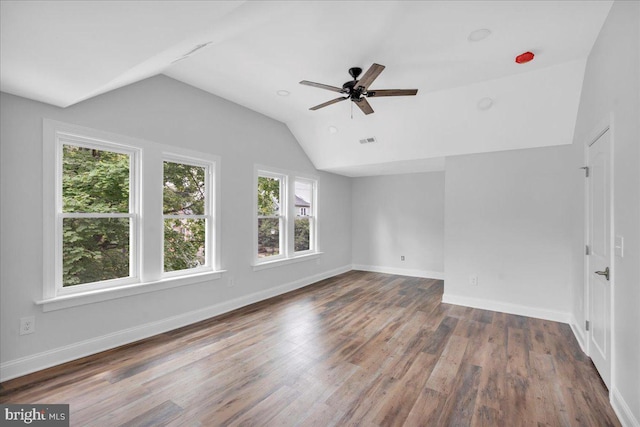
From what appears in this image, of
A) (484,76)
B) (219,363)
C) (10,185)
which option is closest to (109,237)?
(10,185)

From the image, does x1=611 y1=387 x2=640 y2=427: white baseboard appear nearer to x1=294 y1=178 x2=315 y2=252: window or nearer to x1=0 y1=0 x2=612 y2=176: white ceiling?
x1=0 y1=0 x2=612 y2=176: white ceiling

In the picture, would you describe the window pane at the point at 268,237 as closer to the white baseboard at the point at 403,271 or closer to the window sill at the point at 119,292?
the window sill at the point at 119,292

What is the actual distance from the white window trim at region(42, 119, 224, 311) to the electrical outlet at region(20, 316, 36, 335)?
0.13 m

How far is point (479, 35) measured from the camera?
256 centimetres

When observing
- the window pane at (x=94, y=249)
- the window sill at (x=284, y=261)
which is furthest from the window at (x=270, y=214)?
the window pane at (x=94, y=249)

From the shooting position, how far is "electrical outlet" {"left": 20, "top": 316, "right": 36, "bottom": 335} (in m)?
2.44

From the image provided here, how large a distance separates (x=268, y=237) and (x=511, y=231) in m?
3.71

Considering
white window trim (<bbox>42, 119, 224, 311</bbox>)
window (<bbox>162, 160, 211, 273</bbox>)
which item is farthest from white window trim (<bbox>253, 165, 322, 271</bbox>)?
window (<bbox>162, 160, 211, 273</bbox>)

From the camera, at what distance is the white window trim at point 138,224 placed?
257cm

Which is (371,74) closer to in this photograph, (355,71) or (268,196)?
(355,71)

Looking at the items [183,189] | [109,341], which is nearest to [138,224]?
[183,189]

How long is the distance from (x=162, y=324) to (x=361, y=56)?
3649 millimetres

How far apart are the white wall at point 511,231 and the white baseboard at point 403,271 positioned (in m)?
1.77

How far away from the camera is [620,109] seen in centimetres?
200
